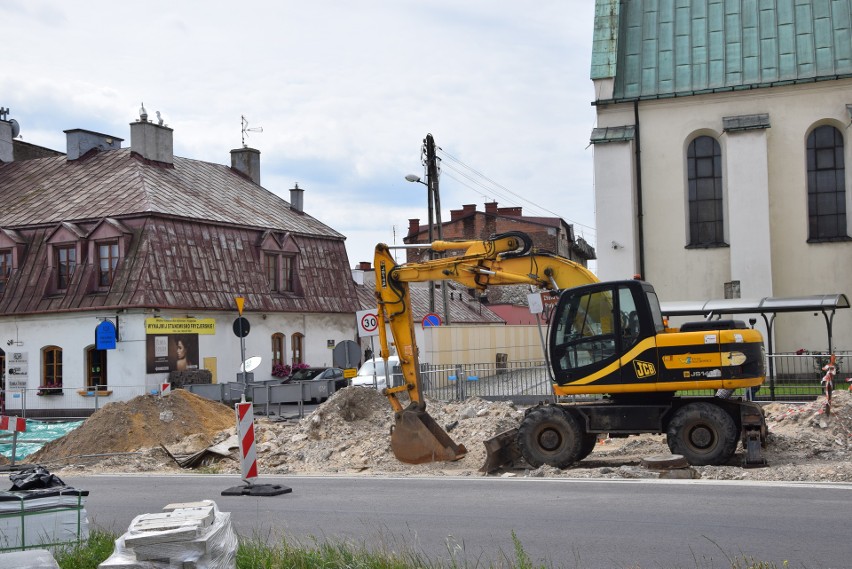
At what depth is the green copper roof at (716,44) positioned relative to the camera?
31.5 m

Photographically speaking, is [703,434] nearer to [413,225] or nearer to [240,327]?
[240,327]

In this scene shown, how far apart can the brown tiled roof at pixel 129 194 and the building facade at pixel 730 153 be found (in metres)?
16.2

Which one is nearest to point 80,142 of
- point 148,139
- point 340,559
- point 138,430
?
point 148,139

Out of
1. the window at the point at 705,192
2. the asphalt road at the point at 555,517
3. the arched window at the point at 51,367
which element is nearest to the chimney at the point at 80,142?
the arched window at the point at 51,367

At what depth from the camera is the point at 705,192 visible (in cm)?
3172

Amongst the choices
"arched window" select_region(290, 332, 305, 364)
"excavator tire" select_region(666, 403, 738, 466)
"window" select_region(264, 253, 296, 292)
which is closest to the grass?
"excavator tire" select_region(666, 403, 738, 466)

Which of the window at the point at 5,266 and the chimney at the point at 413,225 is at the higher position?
the chimney at the point at 413,225

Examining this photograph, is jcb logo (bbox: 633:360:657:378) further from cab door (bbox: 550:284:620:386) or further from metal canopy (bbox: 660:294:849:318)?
metal canopy (bbox: 660:294:849:318)

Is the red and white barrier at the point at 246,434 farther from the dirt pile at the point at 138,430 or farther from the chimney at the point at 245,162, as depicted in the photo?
the chimney at the point at 245,162

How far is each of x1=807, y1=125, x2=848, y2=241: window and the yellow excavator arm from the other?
1637 cm

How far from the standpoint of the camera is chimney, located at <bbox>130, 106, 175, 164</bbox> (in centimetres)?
4344

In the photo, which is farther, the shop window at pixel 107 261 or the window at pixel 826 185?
the shop window at pixel 107 261

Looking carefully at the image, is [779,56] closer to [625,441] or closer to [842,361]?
[842,361]

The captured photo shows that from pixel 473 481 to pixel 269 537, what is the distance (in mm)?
5221
